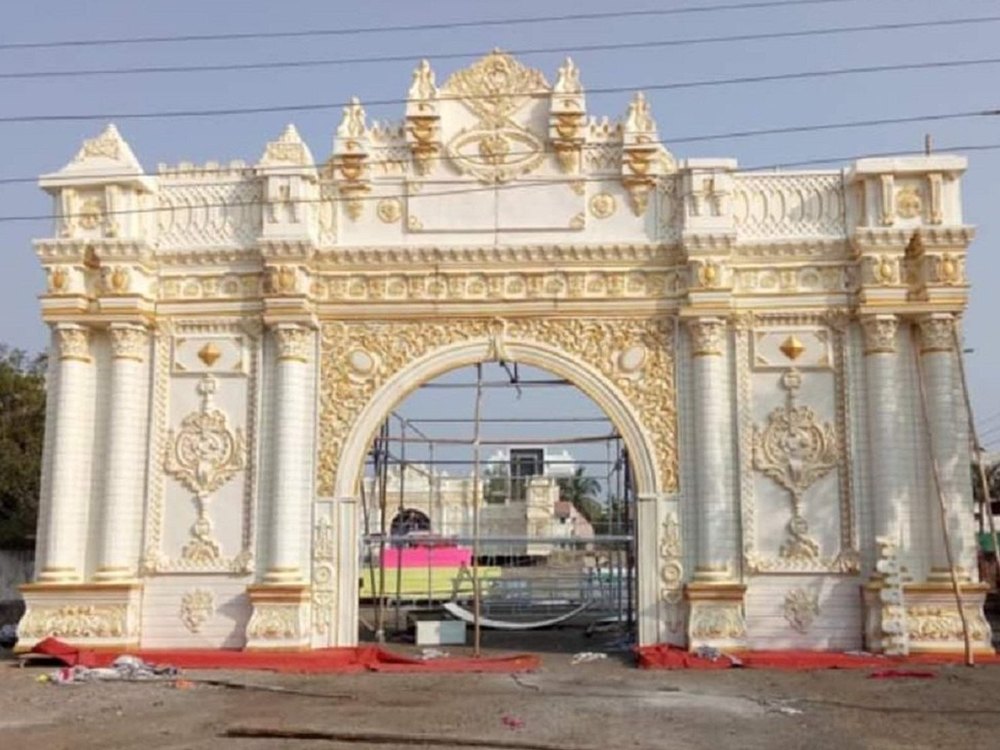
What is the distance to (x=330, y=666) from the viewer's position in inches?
437

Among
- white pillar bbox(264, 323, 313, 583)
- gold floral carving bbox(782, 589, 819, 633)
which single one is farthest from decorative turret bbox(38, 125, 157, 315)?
gold floral carving bbox(782, 589, 819, 633)

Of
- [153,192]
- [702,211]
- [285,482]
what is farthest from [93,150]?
[702,211]

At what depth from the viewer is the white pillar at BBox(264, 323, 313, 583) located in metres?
11.6

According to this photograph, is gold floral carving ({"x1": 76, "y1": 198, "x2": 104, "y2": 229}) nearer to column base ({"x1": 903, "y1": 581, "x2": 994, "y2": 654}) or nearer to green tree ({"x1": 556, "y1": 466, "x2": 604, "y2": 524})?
column base ({"x1": 903, "y1": 581, "x2": 994, "y2": 654})

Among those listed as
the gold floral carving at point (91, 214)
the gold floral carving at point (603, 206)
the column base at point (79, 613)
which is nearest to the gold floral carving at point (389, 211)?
the gold floral carving at point (603, 206)

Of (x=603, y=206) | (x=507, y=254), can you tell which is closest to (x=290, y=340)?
(x=507, y=254)

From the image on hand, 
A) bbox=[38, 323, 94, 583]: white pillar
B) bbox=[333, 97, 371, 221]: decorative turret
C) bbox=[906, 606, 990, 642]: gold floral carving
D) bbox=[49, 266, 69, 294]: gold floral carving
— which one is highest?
bbox=[333, 97, 371, 221]: decorative turret

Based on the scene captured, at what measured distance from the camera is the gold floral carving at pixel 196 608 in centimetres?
1170

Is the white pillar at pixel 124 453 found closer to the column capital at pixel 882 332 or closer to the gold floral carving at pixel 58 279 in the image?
the gold floral carving at pixel 58 279

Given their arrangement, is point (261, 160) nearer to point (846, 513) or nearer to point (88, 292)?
point (88, 292)

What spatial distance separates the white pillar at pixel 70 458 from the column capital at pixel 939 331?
8556 millimetres

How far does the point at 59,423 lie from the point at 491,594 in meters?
7.60

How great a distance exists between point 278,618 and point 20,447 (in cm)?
1163

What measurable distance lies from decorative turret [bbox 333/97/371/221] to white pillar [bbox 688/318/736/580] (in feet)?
12.3
